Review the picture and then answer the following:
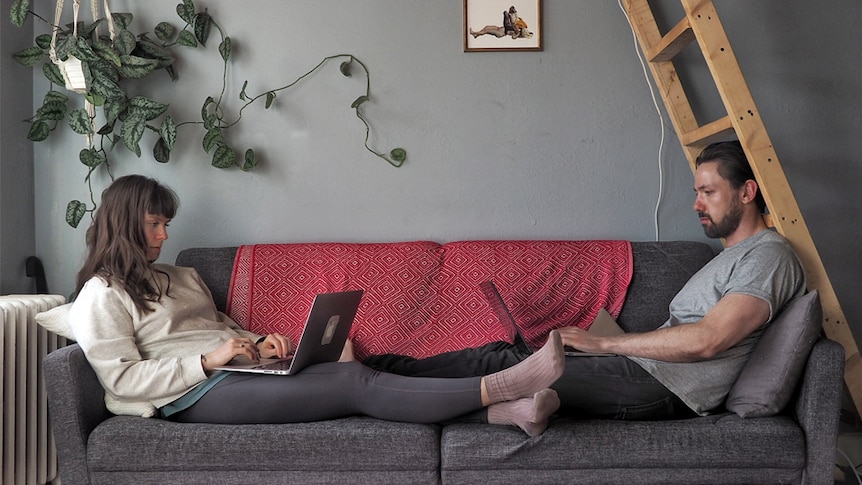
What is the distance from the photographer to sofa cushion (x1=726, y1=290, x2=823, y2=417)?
6.20ft

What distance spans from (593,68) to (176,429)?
174cm

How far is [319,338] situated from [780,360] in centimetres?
111

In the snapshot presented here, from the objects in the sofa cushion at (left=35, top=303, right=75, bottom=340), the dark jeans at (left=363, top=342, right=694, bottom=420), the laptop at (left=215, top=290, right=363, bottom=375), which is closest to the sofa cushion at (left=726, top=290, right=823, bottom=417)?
the dark jeans at (left=363, top=342, right=694, bottom=420)

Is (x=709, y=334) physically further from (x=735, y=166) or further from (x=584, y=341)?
(x=735, y=166)

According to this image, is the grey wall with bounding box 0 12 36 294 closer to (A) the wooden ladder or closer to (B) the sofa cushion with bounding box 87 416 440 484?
(B) the sofa cushion with bounding box 87 416 440 484

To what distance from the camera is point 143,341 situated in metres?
2.15

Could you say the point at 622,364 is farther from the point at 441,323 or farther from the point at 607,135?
the point at 607,135

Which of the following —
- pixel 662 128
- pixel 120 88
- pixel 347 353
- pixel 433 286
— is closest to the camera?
pixel 347 353

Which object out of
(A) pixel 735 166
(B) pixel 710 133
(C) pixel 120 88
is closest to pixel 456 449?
(A) pixel 735 166

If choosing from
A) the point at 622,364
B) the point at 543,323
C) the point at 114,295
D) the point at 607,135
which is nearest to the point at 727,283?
the point at 622,364

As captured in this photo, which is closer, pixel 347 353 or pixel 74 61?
pixel 347 353

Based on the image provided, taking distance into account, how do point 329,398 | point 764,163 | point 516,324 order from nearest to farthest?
point 329,398 → point 764,163 → point 516,324

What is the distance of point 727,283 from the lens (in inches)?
82.7

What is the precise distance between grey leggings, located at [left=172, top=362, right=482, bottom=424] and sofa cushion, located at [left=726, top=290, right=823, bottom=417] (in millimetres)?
658
